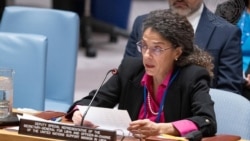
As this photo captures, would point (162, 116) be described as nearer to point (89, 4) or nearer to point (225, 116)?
point (225, 116)

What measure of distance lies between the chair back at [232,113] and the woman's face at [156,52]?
1.13 feet

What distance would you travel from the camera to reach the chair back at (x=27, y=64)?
3.63 metres

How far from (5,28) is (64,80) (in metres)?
0.54

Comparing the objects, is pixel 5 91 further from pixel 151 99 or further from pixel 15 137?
pixel 151 99

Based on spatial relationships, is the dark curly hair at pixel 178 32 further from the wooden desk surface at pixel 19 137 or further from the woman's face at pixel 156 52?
the wooden desk surface at pixel 19 137

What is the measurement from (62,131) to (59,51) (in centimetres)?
176

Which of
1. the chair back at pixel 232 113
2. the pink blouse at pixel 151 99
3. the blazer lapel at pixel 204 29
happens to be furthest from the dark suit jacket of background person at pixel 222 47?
the pink blouse at pixel 151 99

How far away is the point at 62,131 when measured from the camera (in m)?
2.35

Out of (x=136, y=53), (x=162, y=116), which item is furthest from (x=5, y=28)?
(x=162, y=116)

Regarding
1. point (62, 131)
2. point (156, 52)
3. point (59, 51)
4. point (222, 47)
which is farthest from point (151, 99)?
point (59, 51)

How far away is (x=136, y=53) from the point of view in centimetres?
368

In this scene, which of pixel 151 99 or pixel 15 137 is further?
pixel 151 99

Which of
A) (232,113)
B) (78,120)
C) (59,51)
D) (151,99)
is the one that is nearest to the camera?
(78,120)

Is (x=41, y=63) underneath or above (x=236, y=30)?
underneath
